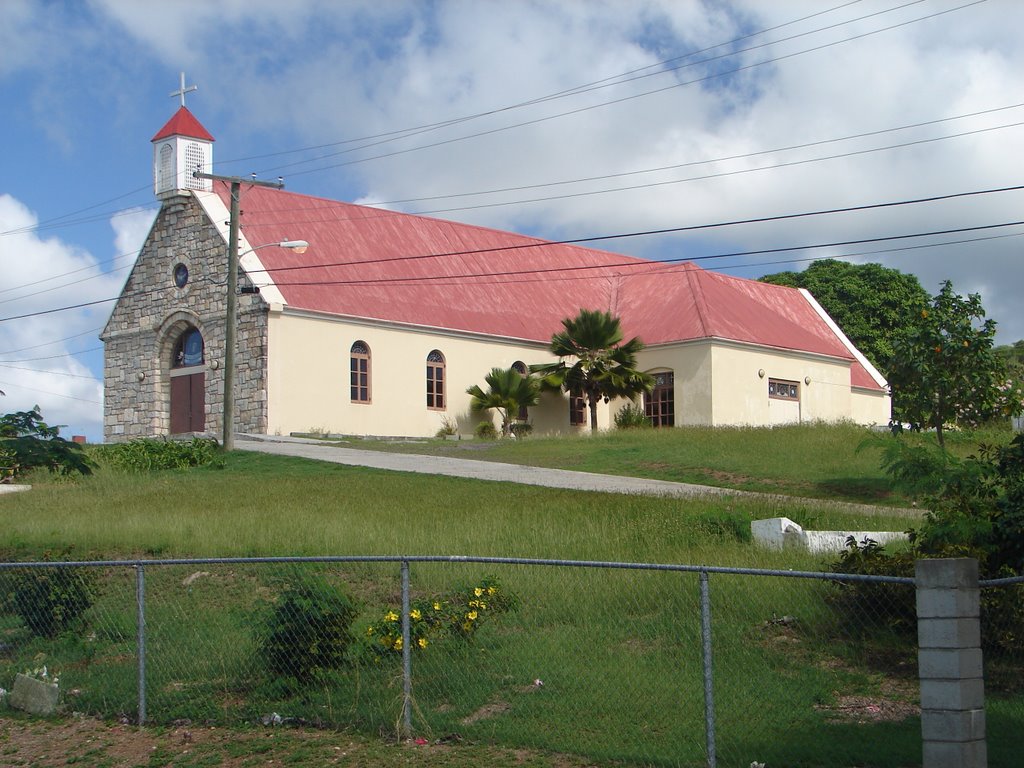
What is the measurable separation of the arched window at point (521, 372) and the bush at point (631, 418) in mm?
3142

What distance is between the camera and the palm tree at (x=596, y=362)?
127ft

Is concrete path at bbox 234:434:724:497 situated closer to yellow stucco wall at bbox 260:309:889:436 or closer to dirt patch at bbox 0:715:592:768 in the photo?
yellow stucco wall at bbox 260:309:889:436

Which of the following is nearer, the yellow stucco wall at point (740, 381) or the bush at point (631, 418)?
the yellow stucco wall at point (740, 381)

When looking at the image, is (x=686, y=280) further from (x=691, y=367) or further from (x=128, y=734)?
(x=128, y=734)

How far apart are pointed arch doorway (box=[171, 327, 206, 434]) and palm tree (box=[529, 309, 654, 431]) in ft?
36.7

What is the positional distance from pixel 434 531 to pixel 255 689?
6.60 metres

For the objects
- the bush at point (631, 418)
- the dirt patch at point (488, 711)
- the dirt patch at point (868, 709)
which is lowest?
the dirt patch at point (488, 711)

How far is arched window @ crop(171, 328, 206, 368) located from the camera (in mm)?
39000

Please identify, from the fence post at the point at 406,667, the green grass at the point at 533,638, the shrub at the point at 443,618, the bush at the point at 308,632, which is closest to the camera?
the green grass at the point at 533,638

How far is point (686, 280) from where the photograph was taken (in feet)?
143

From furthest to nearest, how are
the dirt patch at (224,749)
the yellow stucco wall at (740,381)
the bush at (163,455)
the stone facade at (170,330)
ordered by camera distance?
the yellow stucco wall at (740,381), the stone facade at (170,330), the bush at (163,455), the dirt patch at (224,749)

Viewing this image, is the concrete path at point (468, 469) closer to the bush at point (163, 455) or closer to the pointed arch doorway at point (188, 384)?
the bush at point (163, 455)

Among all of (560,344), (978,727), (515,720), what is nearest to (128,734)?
(515,720)

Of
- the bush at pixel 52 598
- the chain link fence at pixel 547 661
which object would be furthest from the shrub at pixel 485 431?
the bush at pixel 52 598
